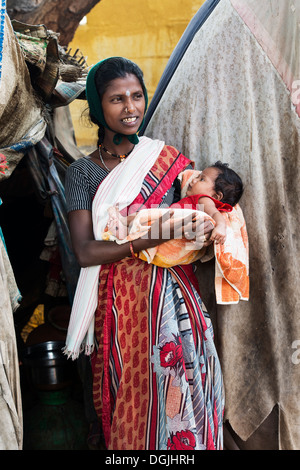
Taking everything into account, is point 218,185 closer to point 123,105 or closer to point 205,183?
point 205,183

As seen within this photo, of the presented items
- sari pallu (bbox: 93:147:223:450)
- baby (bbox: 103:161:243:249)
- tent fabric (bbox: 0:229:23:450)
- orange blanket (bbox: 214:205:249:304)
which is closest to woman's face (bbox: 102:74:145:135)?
sari pallu (bbox: 93:147:223:450)

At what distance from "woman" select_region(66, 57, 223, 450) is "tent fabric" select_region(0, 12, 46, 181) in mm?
281

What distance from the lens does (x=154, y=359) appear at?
7.00ft

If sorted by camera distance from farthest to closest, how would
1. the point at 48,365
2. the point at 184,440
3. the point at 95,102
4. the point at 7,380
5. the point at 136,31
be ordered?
the point at 136,31, the point at 48,365, the point at 95,102, the point at 184,440, the point at 7,380

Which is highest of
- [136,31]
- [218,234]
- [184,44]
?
[136,31]

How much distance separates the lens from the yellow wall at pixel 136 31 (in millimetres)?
6119

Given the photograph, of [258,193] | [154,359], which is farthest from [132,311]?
[258,193]

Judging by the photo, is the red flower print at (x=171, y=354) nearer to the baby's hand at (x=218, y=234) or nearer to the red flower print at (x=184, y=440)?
the red flower print at (x=184, y=440)

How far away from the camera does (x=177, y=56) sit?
9.18ft

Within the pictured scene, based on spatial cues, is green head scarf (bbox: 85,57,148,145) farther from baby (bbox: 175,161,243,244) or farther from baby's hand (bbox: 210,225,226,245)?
baby's hand (bbox: 210,225,226,245)

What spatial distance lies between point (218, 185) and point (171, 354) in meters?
0.72

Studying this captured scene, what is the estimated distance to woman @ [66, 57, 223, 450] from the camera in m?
2.11

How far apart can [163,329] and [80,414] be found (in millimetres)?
976

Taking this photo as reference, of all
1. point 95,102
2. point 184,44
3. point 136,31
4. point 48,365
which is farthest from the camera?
point 136,31
